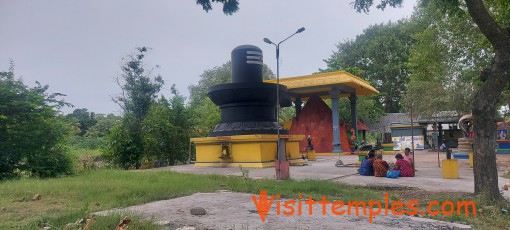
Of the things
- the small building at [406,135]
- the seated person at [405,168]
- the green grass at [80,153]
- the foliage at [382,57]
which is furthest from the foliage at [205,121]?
the foliage at [382,57]

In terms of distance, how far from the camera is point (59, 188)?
26.6 feet

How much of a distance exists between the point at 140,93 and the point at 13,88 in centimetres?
593

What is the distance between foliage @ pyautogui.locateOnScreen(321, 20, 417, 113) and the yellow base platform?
26.0 m

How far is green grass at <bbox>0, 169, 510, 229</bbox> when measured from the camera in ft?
Result: 16.9

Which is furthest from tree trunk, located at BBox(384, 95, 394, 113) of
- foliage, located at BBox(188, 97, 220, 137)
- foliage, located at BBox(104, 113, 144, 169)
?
foliage, located at BBox(104, 113, 144, 169)

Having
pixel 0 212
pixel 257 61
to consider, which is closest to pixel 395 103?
pixel 257 61

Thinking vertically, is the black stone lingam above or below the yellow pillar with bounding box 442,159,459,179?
above

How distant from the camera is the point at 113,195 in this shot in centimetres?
712

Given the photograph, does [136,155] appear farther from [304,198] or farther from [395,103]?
[395,103]

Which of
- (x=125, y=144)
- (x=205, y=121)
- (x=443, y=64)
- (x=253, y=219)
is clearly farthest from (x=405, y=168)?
(x=443, y=64)

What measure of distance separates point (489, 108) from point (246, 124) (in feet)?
29.9

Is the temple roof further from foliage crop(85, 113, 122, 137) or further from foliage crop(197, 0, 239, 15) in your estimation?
foliage crop(197, 0, 239, 15)

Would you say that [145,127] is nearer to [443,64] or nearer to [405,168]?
[405,168]

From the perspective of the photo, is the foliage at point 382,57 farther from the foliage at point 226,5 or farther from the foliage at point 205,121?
the foliage at point 226,5
